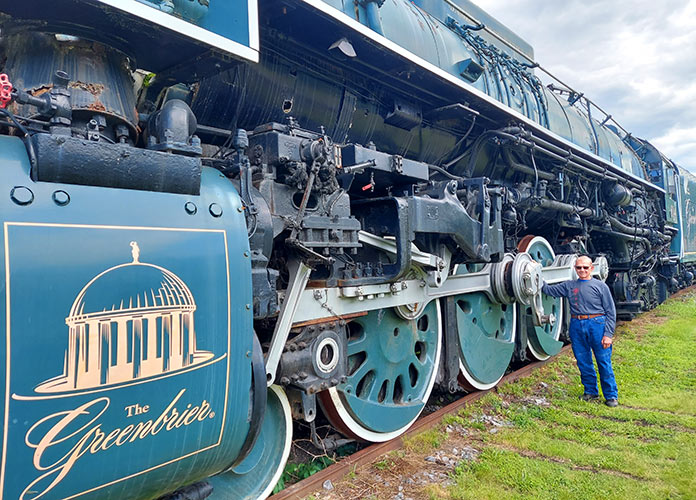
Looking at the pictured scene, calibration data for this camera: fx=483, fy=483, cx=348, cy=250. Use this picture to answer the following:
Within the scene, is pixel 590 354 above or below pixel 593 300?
below

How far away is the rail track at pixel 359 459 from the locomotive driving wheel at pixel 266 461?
0.12 m

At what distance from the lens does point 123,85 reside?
1.70m

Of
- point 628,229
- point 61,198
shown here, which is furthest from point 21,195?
point 628,229

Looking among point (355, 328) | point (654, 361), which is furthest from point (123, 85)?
point (654, 361)

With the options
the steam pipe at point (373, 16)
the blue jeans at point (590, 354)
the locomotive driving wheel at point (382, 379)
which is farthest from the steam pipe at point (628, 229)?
the steam pipe at point (373, 16)

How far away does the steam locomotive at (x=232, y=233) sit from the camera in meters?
1.25

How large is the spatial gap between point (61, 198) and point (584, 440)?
3612 millimetres

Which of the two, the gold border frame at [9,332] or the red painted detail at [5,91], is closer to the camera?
the gold border frame at [9,332]

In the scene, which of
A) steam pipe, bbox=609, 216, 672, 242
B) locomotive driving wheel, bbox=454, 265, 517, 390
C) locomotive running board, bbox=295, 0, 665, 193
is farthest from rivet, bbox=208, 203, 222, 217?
steam pipe, bbox=609, 216, 672, 242

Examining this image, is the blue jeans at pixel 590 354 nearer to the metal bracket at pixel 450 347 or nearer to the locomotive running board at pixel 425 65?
the metal bracket at pixel 450 347

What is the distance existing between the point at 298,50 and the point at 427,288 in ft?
5.83

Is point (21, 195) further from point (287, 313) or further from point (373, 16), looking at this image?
point (373, 16)

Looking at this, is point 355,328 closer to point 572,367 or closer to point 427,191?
point 427,191

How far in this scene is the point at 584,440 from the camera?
3461 mm
